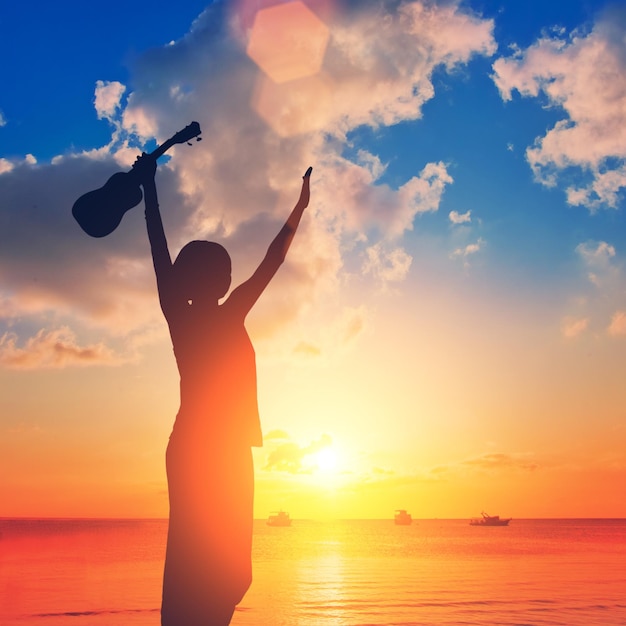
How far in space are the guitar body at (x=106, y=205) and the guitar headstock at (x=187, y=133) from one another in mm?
323

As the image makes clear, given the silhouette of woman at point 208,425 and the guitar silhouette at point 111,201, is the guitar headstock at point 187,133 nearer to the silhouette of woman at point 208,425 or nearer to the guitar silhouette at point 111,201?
the guitar silhouette at point 111,201

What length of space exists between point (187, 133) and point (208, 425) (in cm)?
160

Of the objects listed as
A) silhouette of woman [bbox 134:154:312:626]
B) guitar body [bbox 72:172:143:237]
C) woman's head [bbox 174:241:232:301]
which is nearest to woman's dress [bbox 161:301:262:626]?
silhouette of woman [bbox 134:154:312:626]

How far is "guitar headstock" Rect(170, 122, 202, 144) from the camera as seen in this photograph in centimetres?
380

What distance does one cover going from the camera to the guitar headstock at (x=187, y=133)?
12.5ft

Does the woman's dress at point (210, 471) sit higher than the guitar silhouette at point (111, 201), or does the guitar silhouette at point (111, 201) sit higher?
the guitar silhouette at point (111, 201)

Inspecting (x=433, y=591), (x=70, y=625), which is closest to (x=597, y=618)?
(x=433, y=591)

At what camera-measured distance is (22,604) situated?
21.1 m

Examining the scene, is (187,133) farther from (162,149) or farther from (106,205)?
(106,205)

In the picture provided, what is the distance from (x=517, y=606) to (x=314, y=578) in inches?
544

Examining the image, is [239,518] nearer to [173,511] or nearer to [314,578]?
[173,511]

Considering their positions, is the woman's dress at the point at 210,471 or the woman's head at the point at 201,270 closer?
the woman's dress at the point at 210,471

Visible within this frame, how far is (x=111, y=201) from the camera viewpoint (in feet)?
12.4

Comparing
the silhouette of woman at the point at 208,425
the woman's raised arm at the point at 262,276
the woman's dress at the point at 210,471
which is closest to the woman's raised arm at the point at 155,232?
the silhouette of woman at the point at 208,425
